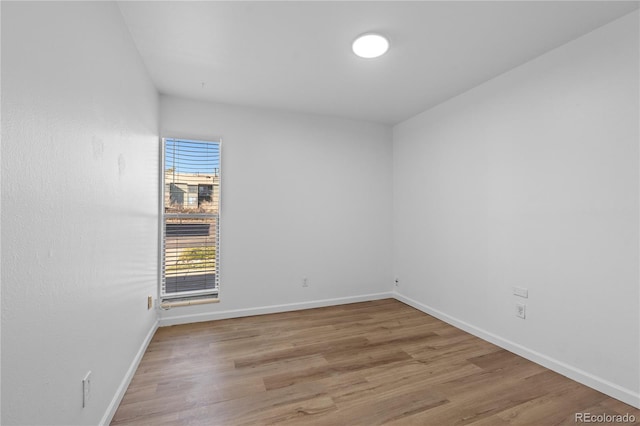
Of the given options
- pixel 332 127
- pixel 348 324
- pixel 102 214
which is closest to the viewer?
pixel 102 214

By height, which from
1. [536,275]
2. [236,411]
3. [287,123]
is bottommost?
[236,411]

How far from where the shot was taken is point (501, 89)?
2664 millimetres

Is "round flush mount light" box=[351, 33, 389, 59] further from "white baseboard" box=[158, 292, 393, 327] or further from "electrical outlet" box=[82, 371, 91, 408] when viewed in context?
"white baseboard" box=[158, 292, 393, 327]

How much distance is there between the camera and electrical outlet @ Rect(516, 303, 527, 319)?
245 centimetres

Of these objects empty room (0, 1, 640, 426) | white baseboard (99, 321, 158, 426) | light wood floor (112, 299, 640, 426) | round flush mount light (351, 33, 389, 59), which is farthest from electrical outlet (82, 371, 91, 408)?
round flush mount light (351, 33, 389, 59)

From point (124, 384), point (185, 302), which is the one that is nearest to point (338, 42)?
point (124, 384)

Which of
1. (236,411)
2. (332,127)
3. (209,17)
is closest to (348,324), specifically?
(236,411)

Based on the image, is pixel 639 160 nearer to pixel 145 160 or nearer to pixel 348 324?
pixel 348 324

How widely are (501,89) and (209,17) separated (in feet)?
8.44

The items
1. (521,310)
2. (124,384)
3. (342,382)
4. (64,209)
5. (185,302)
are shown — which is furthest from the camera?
(185,302)

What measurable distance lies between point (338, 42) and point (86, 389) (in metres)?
2.63

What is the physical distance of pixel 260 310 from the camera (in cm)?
345

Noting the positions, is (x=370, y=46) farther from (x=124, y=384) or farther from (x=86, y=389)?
(x=124, y=384)

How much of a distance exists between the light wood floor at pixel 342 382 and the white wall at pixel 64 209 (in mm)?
410
